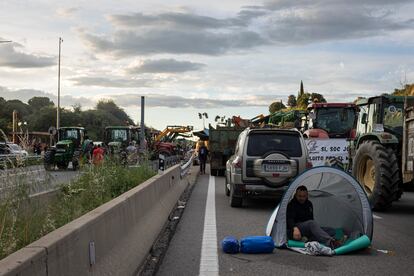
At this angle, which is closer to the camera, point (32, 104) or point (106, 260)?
point (106, 260)

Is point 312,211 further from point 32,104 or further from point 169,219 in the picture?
point 32,104

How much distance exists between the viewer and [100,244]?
5.46 m

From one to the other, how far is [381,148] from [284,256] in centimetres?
564

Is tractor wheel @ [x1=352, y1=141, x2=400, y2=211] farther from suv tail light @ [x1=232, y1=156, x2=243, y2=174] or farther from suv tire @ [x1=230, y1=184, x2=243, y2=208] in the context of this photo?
suv tire @ [x1=230, y1=184, x2=243, y2=208]

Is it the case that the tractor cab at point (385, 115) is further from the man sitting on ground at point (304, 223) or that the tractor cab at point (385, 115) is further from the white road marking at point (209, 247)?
the man sitting on ground at point (304, 223)

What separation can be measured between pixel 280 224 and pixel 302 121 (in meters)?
19.7

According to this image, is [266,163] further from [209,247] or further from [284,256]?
[284,256]

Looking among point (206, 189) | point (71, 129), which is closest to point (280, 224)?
point (206, 189)

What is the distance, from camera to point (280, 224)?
29.2ft

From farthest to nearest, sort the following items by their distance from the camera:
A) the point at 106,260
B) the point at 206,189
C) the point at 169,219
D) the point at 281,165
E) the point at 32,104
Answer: the point at 32,104
the point at 206,189
the point at 281,165
the point at 169,219
the point at 106,260

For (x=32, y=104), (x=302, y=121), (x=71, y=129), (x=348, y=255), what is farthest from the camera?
(x=32, y=104)

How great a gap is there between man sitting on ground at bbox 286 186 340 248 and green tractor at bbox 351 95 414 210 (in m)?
3.49

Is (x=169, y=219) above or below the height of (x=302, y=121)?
below

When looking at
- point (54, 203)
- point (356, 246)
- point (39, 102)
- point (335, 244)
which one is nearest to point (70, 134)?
point (54, 203)
